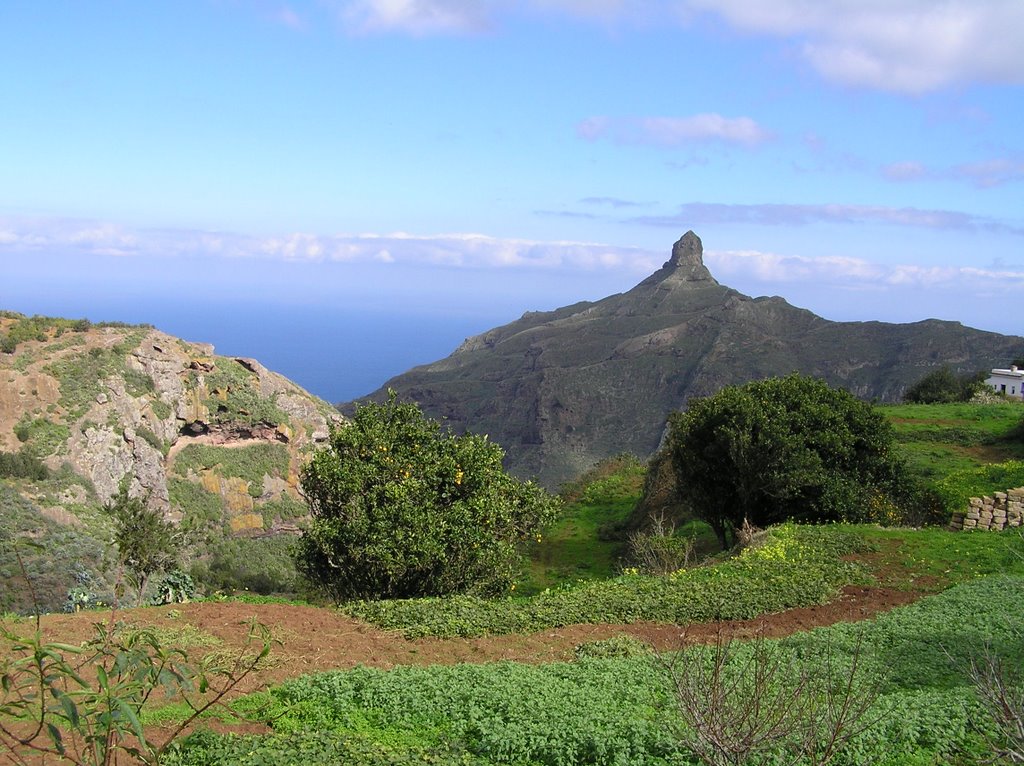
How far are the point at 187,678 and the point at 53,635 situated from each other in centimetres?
1091

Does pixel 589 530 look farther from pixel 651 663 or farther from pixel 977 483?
pixel 651 663

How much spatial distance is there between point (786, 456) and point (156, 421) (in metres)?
41.6

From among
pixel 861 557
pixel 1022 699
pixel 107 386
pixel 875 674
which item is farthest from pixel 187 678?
pixel 107 386

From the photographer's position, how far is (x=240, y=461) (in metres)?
54.6

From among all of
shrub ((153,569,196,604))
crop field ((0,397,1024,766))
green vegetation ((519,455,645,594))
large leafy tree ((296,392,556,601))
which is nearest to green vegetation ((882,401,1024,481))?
crop field ((0,397,1024,766))

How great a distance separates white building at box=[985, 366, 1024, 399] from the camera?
2087 inches

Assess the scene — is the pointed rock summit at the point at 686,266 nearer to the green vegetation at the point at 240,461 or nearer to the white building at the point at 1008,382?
the white building at the point at 1008,382

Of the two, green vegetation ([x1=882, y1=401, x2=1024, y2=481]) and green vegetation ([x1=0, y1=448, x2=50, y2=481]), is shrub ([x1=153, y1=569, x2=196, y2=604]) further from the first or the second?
green vegetation ([x1=0, y1=448, x2=50, y2=481])

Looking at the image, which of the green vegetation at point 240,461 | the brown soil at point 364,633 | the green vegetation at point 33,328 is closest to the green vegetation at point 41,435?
the green vegetation at point 33,328

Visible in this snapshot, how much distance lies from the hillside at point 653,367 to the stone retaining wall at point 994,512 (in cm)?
7053

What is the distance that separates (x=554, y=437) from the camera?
106 meters

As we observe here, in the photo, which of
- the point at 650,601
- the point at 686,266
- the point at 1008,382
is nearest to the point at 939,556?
the point at 650,601

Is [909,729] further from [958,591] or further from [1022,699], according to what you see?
[958,591]

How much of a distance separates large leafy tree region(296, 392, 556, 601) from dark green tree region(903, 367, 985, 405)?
42823mm
